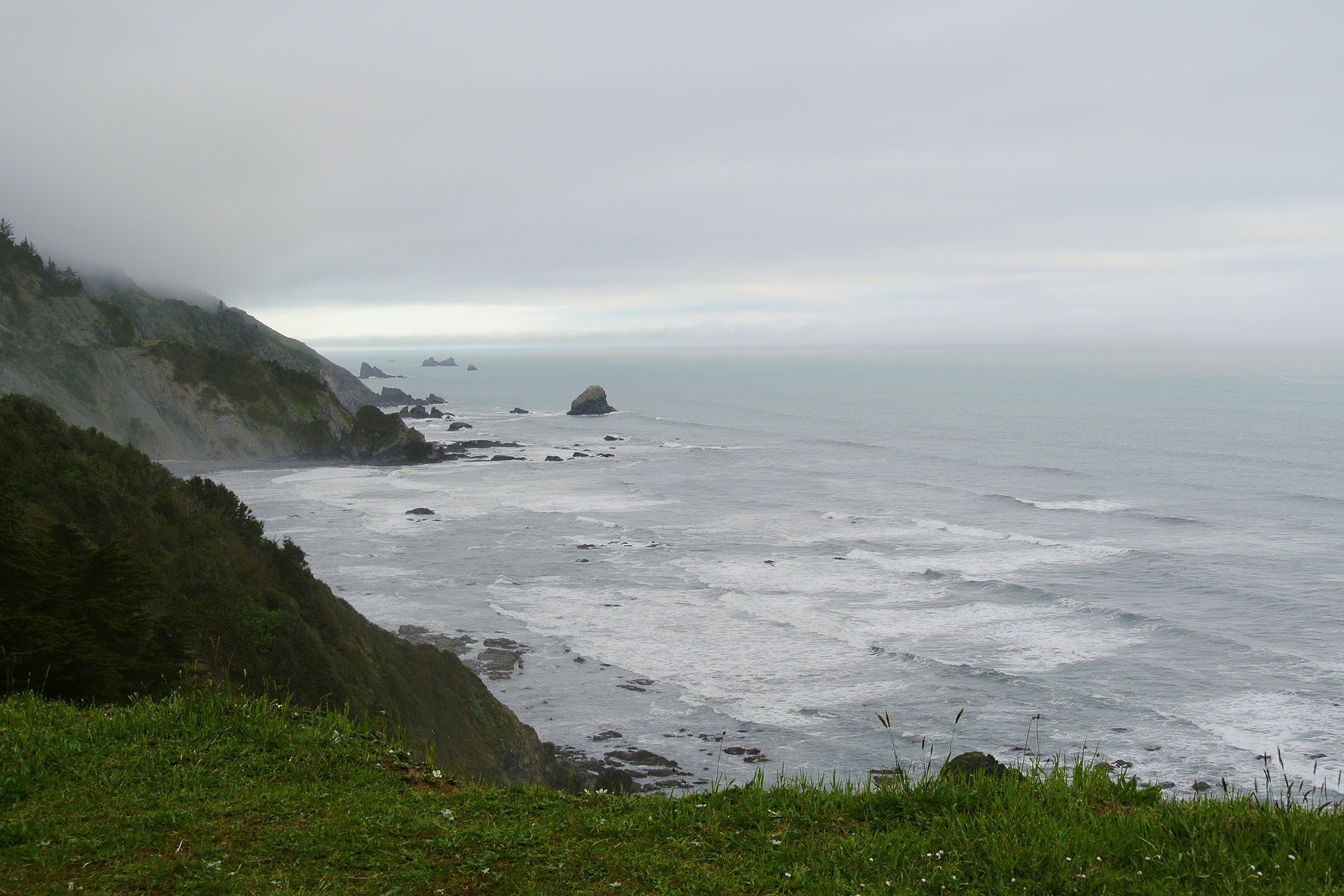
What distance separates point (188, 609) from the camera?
14.6 m

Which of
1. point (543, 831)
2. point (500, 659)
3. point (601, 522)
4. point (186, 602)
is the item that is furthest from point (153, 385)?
point (543, 831)

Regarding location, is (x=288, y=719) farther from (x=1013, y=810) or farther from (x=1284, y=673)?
(x=1284, y=673)

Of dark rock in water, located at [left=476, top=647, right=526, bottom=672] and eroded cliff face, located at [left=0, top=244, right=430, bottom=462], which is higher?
Result: eroded cliff face, located at [left=0, top=244, right=430, bottom=462]

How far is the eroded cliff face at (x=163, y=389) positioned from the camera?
61.5 metres

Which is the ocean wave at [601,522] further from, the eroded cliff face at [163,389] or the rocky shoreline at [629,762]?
the eroded cliff face at [163,389]

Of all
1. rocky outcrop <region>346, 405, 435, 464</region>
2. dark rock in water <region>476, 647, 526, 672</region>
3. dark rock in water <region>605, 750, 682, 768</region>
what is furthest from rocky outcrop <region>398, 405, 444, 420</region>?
dark rock in water <region>605, 750, 682, 768</region>

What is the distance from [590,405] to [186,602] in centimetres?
10117

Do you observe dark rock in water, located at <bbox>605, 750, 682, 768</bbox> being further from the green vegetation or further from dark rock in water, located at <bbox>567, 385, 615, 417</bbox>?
dark rock in water, located at <bbox>567, 385, 615, 417</bbox>

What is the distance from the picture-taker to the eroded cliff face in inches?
2420

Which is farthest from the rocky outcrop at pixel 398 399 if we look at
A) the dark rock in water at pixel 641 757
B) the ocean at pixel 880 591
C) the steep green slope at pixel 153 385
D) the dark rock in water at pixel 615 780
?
the dark rock in water at pixel 615 780

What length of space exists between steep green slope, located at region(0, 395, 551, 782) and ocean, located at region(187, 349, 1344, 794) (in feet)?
14.2

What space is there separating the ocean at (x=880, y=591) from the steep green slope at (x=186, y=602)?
4327 millimetres

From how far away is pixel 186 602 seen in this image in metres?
15.0

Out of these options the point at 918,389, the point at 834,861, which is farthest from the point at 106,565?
the point at 918,389
